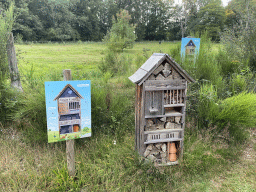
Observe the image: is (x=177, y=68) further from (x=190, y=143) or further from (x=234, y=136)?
(x=234, y=136)

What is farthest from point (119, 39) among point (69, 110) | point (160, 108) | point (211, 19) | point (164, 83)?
point (211, 19)

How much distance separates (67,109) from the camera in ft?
8.45

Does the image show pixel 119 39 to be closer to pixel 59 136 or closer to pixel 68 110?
pixel 68 110

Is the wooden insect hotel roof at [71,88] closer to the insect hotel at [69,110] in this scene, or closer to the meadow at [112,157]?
Result: the insect hotel at [69,110]

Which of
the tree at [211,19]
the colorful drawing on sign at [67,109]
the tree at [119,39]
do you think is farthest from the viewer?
the tree at [211,19]

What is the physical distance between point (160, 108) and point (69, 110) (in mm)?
1419

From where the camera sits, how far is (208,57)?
5.87 meters

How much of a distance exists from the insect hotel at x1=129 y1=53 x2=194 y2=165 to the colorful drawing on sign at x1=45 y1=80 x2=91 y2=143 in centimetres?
84

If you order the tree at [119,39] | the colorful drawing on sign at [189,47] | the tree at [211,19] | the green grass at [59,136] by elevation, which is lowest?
the green grass at [59,136]

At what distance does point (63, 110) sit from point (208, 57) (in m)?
5.18

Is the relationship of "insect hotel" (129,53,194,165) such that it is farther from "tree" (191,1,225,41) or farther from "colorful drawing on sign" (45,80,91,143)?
"tree" (191,1,225,41)

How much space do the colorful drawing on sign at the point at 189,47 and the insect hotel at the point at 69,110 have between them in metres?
4.51

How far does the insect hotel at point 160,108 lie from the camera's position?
2.69 meters

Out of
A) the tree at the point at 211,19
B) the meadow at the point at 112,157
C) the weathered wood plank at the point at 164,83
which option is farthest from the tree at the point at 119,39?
the tree at the point at 211,19
